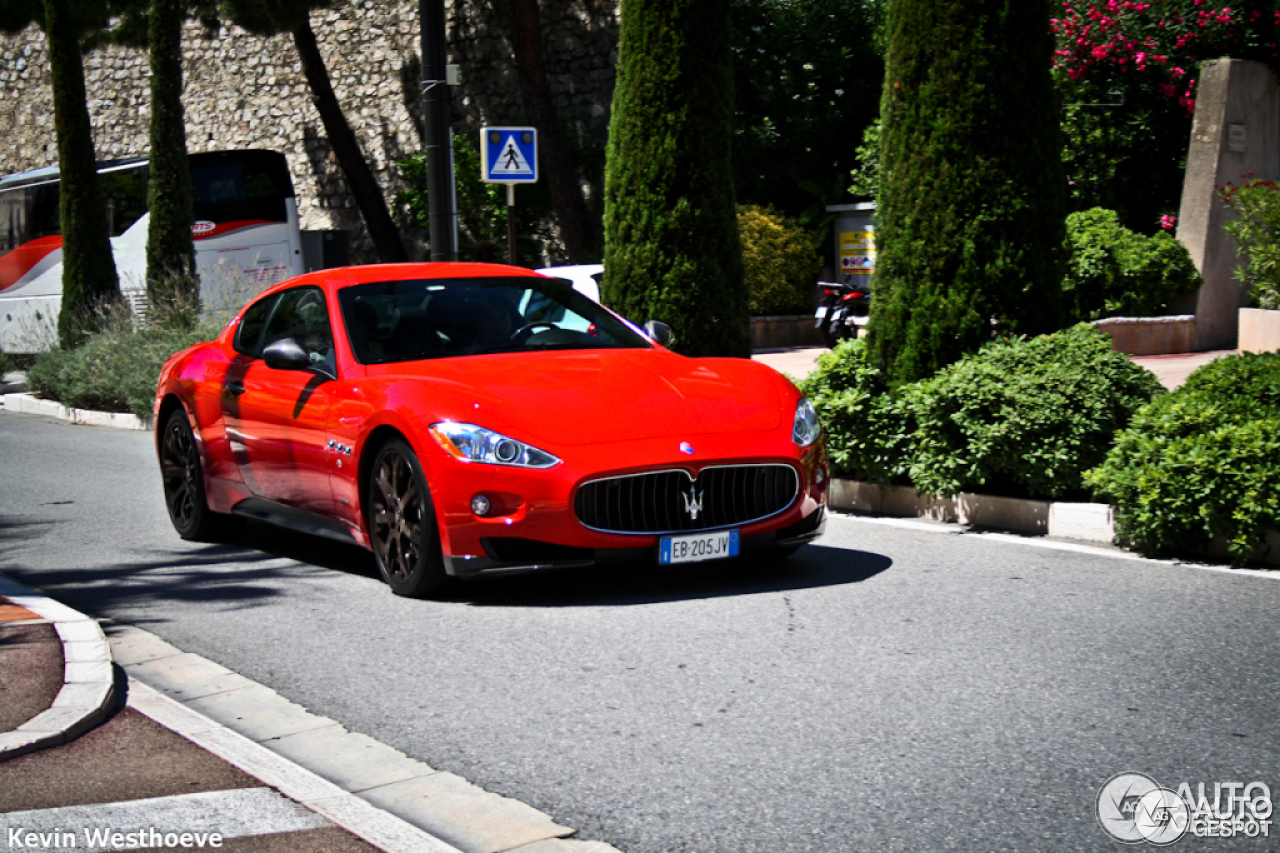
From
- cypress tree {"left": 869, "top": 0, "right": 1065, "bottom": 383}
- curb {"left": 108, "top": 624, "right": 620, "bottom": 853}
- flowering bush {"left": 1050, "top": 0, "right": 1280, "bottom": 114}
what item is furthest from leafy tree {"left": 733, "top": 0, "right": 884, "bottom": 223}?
curb {"left": 108, "top": 624, "right": 620, "bottom": 853}

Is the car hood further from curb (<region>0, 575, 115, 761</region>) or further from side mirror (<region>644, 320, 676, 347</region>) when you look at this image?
curb (<region>0, 575, 115, 761</region>)

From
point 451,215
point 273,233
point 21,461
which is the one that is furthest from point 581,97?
point 21,461

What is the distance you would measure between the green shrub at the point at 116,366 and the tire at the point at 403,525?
10348 millimetres

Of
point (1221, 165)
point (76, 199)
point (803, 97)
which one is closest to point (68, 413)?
point (76, 199)

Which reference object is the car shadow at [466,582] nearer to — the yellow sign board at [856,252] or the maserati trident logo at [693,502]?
the maserati trident logo at [693,502]

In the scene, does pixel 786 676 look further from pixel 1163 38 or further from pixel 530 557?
pixel 1163 38

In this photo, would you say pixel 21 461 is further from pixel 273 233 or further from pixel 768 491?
pixel 273 233

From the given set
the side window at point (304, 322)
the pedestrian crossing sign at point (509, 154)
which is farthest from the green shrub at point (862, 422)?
the pedestrian crossing sign at point (509, 154)

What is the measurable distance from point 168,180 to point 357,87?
530 inches

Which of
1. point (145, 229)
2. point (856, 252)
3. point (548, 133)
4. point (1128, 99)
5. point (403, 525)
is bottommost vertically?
point (403, 525)

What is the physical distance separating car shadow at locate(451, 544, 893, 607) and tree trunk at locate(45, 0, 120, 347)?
14720 mm

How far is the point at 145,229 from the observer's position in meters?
25.8

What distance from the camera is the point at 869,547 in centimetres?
795

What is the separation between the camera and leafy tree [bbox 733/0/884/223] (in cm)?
2386
